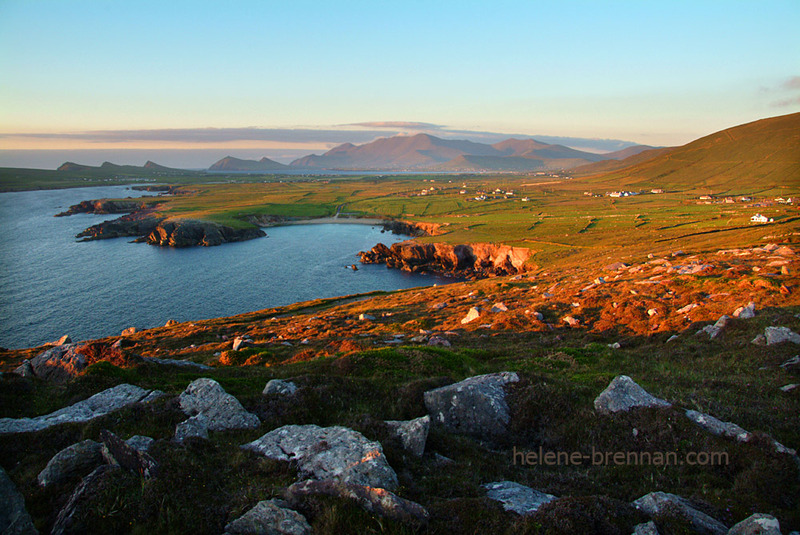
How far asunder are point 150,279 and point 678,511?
105m

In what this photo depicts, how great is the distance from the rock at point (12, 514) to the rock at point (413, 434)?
7910mm

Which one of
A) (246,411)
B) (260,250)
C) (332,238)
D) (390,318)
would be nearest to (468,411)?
(246,411)

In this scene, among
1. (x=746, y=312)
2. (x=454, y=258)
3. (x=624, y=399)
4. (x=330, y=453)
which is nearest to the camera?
(x=330, y=453)

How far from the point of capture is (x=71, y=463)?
8852mm

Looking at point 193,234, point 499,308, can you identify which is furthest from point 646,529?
point 193,234

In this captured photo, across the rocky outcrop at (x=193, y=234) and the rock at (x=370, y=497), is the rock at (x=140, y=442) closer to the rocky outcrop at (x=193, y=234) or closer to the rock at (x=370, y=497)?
the rock at (x=370, y=497)

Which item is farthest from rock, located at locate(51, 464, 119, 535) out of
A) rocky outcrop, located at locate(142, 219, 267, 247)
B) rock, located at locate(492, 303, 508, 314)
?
rocky outcrop, located at locate(142, 219, 267, 247)

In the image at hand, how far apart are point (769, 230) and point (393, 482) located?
7846 centimetres

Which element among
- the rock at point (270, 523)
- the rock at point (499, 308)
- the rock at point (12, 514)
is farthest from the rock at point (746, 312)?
the rock at point (12, 514)

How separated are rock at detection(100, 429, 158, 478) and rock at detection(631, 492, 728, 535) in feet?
36.4

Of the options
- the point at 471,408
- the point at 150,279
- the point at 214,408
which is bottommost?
the point at 150,279

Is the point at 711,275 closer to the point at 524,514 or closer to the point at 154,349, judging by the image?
the point at 524,514

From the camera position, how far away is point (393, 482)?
9.06 metres

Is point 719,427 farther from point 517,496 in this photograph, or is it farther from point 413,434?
point 413,434
